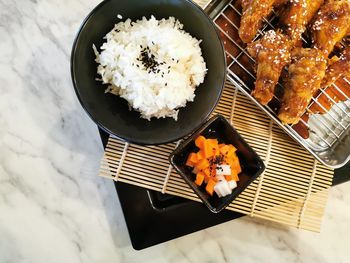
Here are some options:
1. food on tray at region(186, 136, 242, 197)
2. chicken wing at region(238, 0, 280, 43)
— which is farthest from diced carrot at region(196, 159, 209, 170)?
chicken wing at region(238, 0, 280, 43)

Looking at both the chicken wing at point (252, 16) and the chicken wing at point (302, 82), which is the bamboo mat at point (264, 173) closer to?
the chicken wing at point (302, 82)

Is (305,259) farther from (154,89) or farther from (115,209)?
(154,89)

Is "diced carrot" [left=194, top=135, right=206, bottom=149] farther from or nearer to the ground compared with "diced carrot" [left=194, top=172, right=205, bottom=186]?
farther from the ground

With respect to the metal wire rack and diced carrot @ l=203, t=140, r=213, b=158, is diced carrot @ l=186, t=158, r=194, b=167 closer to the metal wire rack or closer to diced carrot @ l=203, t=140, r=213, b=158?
diced carrot @ l=203, t=140, r=213, b=158

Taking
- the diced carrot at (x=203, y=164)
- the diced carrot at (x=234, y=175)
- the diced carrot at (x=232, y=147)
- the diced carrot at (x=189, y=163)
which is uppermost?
the diced carrot at (x=232, y=147)

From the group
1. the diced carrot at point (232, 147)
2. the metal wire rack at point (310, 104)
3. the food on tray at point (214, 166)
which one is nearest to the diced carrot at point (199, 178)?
the food on tray at point (214, 166)
